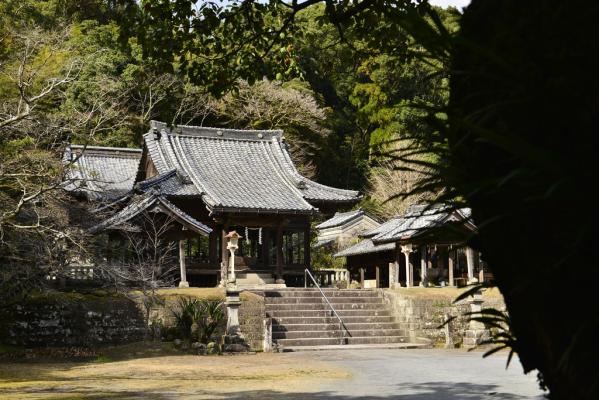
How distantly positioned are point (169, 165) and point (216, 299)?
9.35 metres

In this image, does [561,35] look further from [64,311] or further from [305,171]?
[305,171]

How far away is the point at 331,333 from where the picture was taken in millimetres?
22125

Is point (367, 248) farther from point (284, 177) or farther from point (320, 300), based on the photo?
point (320, 300)

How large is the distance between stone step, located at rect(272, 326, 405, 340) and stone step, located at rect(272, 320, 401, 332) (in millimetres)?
174

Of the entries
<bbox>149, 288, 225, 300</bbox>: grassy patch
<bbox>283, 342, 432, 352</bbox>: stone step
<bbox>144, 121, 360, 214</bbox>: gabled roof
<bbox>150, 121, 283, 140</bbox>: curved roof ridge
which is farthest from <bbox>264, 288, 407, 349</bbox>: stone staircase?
<bbox>150, 121, 283, 140</bbox>: curved roof ridge

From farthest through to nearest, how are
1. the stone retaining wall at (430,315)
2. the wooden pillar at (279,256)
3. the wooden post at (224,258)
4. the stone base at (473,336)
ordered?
the wooden pillar at (279,256)
the wooden post at (224,258)
the stone retaining wall at (430,315)
the stone base at (473,336)

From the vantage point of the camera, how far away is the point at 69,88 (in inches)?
1487

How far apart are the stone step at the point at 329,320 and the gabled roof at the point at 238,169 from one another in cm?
522

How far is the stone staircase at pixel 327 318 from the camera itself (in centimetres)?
2177

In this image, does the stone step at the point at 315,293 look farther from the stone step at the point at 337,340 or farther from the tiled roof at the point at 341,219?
the tiled roof at the point at 341,219

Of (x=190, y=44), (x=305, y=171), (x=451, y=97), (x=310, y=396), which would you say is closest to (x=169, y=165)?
(x=305, y=171)

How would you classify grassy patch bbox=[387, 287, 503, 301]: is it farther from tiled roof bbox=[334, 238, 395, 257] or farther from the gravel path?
tiled roof bbox=[334, 238, 395, 257]

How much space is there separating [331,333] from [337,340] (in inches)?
20.4

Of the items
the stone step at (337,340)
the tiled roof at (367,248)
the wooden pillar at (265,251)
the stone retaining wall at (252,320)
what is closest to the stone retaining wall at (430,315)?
the stone step at (337,340)
